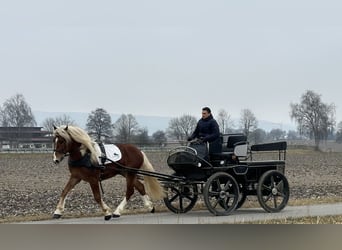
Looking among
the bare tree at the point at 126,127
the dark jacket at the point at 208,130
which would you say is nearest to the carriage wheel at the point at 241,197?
the dark jacket at the point at 208,130

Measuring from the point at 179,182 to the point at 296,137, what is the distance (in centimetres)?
9423

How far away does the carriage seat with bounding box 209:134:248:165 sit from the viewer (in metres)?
11.6

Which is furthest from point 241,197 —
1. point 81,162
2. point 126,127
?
point 126,127

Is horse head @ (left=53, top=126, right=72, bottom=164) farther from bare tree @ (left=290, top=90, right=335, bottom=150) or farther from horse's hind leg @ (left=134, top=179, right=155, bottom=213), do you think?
bare tree @ (left=290, top=90, right=335, bottom=150)

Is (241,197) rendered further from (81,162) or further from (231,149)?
(81,162)

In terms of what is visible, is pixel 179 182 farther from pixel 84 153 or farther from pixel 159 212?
pixel 84 153

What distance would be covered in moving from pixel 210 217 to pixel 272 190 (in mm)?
1873

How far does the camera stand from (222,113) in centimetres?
4594

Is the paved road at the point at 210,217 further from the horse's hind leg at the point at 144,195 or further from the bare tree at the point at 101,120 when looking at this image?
the bare tree at the point at 101,120

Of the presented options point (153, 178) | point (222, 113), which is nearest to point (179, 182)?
point (153, 178)

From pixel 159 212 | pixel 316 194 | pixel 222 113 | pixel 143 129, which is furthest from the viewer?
pixel 143 129

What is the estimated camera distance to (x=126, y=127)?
8600 cm

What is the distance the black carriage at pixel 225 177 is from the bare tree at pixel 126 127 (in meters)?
65.0

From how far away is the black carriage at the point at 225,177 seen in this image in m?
11.2
